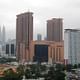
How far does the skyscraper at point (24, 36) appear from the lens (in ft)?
102

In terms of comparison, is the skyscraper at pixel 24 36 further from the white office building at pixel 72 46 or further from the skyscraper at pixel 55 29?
the white office building at pixel 72 46

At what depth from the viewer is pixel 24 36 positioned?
32.1 m

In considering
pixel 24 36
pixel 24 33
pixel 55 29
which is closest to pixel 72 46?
pixel 24 36

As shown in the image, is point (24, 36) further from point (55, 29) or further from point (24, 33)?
point (55, 29)

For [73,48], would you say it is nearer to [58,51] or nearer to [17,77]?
[58,51]

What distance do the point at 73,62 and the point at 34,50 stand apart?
21.2 ft

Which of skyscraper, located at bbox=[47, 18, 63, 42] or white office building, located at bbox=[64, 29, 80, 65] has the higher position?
skyscraper, located at bbox=[47, 18, 63, 42]

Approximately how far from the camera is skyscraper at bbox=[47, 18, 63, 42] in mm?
36434

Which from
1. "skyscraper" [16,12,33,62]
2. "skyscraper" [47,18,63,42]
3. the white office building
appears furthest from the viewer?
"skyscraper" [47,18,63,42]

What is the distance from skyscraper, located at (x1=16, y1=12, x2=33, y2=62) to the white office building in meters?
5.98

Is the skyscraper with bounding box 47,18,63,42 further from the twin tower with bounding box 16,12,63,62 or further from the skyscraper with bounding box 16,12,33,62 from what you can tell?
the skyscraper with bounding box 16,12,33,62

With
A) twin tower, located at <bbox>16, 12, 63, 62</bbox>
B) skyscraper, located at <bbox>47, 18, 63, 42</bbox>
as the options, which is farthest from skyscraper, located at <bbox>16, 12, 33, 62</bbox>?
skyscraper, located at <bbox>47, 18, 63, 42</bbox>

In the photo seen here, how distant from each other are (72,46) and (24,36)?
7.89 meters

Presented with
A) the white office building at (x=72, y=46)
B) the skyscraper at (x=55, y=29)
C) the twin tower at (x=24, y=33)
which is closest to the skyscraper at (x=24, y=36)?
the twin tower at (x=24, y=33)
